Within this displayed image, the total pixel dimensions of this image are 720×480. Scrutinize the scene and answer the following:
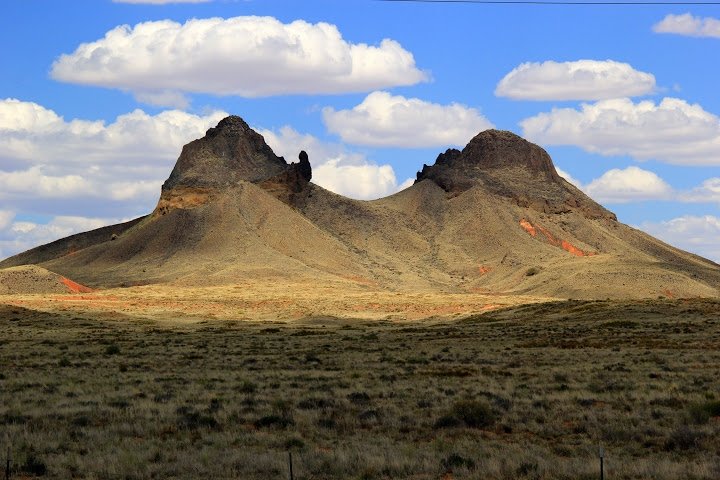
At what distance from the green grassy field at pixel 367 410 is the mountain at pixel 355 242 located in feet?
275

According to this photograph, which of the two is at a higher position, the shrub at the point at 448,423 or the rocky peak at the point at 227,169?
the rocky peak at the point at 227,169

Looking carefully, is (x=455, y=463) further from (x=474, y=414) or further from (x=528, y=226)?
(x=528, y=226)

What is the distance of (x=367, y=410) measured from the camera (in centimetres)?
2214

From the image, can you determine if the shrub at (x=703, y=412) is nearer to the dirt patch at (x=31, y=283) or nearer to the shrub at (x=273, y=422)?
the shrub at (x=273, y=422)

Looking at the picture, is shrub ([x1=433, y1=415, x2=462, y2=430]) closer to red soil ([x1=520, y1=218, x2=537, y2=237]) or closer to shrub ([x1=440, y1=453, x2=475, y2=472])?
shrub ([x1=440, y1=453, x2=475, y2=472])

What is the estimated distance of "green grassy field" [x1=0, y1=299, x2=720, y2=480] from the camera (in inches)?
631

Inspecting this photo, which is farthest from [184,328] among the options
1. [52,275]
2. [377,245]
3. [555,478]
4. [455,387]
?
[377,245]

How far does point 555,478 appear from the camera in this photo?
1481 centimetres

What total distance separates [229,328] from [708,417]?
51.5 metres

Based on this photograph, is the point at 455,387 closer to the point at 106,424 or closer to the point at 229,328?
the point at 106,424

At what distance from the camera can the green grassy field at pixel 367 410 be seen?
52.6ft

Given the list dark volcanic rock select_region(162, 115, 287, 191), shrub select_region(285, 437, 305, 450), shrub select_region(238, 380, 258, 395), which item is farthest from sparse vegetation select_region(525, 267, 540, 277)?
shrub select_region(285, 437, 305, 450)

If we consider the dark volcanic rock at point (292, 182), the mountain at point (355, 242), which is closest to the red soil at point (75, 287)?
the mountain at point (355, 242)

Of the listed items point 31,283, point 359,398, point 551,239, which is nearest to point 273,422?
point 359,398
